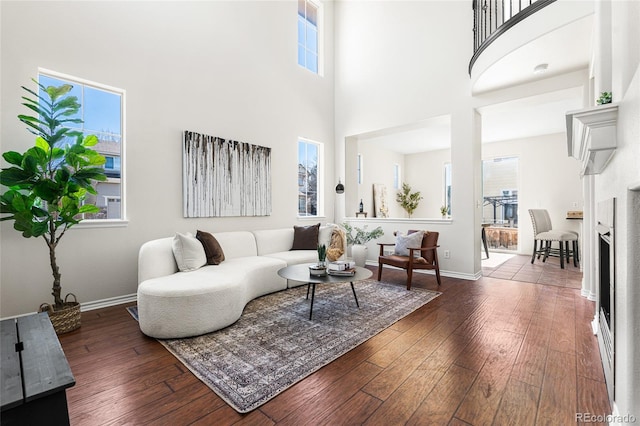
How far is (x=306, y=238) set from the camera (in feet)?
15.5

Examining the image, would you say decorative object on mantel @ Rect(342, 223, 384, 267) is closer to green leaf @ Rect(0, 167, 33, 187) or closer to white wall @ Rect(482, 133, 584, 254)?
white wall @ Rect(482, 133, 584, 254)

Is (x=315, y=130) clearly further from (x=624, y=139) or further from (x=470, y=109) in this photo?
(x=624, y=139)

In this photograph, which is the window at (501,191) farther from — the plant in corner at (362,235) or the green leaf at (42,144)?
the green leaf at (42,144)

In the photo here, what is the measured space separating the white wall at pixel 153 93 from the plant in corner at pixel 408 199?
178 inches

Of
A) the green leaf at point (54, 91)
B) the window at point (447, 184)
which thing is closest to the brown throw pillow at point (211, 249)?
the green leaf at point (54, 91)

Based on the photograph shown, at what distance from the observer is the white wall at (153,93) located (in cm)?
288

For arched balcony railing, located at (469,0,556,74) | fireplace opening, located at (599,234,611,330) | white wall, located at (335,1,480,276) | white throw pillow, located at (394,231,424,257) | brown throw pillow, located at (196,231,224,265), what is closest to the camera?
fireplace opening, located at (599,234,611,330)

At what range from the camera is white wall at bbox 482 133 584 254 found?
645cm

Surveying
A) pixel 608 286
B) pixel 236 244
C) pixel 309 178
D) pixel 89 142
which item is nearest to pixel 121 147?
pixel 89 142

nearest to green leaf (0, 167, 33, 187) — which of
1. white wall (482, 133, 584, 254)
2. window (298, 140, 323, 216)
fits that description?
window (298, 140, 323, 216)

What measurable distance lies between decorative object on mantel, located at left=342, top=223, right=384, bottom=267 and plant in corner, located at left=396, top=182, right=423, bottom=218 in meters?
3.53

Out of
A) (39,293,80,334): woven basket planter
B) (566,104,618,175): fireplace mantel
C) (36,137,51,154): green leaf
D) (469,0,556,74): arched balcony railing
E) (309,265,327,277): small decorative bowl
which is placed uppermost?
(469,0,556,74): arched balcony railing

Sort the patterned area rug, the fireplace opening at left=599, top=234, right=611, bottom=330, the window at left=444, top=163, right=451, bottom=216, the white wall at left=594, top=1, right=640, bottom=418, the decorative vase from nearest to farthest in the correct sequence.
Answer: the white wall at left=594, top=1, right=640, bottom=418, the patterned area rug, the fireplace opening at left=599, top=234, right=611, bottom=330, the decorative vase, the window at left=444, top=163, right=451, bottom=216

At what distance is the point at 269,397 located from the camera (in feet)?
5.58
